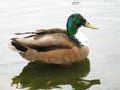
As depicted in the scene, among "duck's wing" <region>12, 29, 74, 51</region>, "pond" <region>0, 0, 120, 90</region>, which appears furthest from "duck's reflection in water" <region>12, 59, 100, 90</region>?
"duck's wing" <region>12, 29, 74, 51</region>

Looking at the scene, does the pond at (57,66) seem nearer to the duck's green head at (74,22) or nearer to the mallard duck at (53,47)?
the mallard duck at (53,47)

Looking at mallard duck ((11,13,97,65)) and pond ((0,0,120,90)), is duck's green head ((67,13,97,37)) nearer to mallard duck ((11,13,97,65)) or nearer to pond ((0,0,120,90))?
mallard duck ((11,13,97,65))

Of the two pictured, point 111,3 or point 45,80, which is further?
point 111,3

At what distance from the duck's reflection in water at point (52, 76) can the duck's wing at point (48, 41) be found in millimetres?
513

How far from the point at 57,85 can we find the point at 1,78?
107 centimetres

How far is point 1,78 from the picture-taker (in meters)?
7.19

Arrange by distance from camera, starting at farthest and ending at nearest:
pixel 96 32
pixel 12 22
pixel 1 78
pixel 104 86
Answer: pixel 12 22, pixel 96 32, pixel 1 78, pixel 104 86

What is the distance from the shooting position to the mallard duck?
7352mm

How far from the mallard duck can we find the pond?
0.29 meters

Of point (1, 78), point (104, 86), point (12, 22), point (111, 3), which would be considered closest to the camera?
point (104, 86)

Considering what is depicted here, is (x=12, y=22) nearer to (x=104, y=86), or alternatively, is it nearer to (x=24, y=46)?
(x=24, y=46)

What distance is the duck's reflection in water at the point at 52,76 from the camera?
22.9 feet

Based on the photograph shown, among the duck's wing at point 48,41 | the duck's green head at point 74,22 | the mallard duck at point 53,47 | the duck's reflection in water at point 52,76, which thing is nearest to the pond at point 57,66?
the duck's reflection in water at point 52,76

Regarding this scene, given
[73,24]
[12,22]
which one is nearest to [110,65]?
[73,24]
